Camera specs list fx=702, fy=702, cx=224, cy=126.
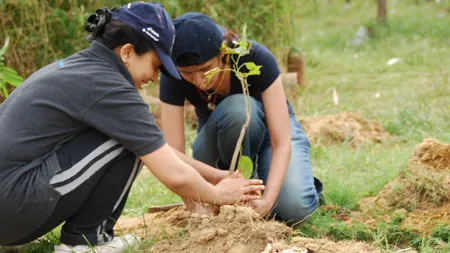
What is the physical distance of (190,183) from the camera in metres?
2.68

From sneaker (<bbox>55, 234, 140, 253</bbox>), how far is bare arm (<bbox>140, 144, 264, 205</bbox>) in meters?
0.32

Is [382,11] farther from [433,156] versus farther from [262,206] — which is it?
[262,206]

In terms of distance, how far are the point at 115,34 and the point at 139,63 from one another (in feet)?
0.48

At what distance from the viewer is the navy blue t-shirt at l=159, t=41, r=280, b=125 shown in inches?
126

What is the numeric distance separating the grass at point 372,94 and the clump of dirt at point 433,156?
164 millimetres

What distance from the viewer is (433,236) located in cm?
309

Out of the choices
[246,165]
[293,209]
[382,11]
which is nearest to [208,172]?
[246,165]

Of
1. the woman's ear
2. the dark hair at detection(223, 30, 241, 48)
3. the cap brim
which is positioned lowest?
the dark hair at detection(223, 30, 241, 48)

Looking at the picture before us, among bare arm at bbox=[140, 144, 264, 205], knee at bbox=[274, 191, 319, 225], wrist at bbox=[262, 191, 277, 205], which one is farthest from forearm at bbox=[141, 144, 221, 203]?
knee at bbox=[274, 191, 319, 225]

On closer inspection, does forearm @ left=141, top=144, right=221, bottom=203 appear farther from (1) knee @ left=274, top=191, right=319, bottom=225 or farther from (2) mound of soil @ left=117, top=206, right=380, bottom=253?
(1) knee @ left=274, top=191, right=319, bottom=225

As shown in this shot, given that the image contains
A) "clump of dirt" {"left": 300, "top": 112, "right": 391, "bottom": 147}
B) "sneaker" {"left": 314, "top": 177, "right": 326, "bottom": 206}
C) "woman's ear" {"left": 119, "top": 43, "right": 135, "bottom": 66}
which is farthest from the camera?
"clump of dirt" {"left": 300, "top": 112, "right": 391, "bottom": 147}

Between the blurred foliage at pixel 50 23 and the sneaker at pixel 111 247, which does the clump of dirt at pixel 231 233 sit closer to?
the sneaker at pixel 111 247

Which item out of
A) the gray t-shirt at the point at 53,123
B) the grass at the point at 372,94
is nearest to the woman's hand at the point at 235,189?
the grass at the point at 372,94

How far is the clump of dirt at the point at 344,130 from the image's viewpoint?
5000 mm
